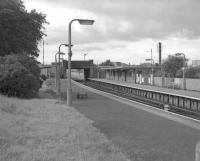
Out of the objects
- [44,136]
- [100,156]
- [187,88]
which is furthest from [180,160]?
[187,88]

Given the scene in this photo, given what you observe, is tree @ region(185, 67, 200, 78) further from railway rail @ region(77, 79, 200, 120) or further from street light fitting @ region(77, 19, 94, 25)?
street light fitting @ region(77, 19, 94, 25)

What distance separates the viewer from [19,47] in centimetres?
3762

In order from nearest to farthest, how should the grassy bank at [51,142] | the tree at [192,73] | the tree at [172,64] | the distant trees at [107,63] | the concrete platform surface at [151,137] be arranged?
the grassy bank at [51,142]
the concrete platform surface at [151,137]
the tree at [192,73]
the tree at [172,64]
the distant trees at [107,63]

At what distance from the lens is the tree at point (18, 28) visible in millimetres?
35750

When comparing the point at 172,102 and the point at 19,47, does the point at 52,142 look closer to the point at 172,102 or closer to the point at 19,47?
the point at 172,102

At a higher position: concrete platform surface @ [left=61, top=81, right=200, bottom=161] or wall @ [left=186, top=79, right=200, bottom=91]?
wall @ [left=186, top=79, right=200, bottom=91]

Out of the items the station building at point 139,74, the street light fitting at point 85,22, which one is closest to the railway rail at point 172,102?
the street light fitting at point 85,22

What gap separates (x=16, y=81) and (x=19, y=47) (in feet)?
26.7

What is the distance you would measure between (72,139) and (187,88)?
42219 millimetres

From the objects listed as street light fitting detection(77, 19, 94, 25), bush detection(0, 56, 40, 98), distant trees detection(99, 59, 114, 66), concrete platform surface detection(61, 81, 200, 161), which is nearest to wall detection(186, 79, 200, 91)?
bush detection(0, 56, 40, 98)

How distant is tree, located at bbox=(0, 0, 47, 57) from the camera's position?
3575 centimetres

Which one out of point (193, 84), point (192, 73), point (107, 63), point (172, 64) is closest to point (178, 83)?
point (193, 84)

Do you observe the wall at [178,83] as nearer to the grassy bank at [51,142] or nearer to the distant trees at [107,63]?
the grassy bank at [51,142]

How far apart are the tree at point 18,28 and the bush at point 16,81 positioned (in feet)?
17.7
